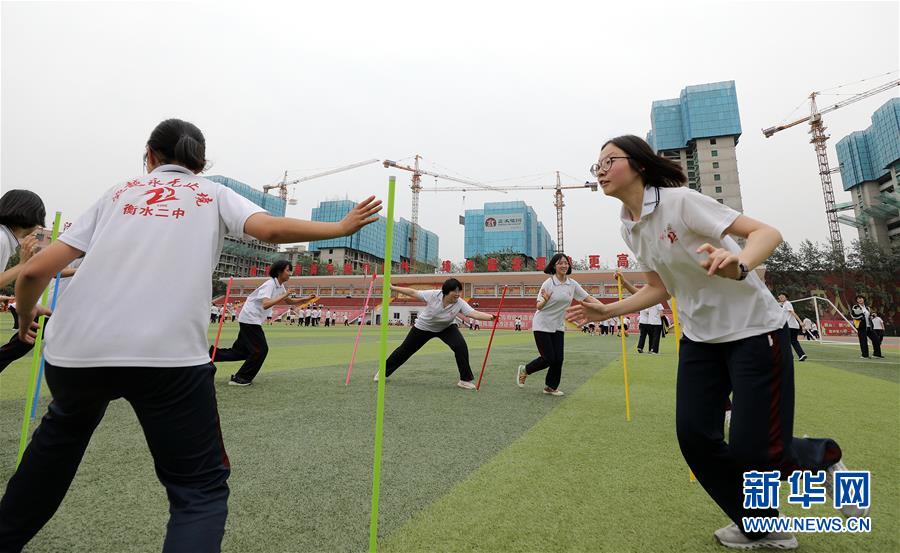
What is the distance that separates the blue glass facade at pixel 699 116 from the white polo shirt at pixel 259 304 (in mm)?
74900

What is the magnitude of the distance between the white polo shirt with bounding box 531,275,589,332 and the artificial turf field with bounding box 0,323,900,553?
110 centimetres

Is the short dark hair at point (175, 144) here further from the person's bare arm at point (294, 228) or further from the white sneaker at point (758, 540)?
the white sneaker at point (758, 540)

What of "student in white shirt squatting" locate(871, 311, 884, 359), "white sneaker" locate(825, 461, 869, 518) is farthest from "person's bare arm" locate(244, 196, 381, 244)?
"student in white shirt squatting" locate(871, 311, 884, 359)

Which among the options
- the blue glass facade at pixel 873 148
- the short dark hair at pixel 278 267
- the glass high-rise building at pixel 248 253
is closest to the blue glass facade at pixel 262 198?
the glass high-rise building at pixel 248 253

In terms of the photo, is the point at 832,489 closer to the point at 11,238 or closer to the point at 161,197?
the point at 161,197

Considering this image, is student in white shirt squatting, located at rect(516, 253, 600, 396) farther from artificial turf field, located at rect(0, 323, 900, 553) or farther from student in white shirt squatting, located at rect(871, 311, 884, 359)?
student in white shirt squatting, located at rect(871, 311, 884, 359)

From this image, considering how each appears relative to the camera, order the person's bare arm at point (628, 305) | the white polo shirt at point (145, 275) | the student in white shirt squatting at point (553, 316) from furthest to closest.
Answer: the student in white shirt squatting at point (553, 316)
the person's bare arm at point (628, 305)
the white polo shirt at point (145, 275)

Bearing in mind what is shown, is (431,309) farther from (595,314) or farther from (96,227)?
(96,227)

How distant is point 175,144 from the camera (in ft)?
5.84

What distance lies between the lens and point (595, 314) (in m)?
2.77

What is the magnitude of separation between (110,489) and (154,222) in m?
2.11

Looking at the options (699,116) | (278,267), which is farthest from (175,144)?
(699,116)

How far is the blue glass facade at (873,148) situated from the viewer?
62812 millimetres

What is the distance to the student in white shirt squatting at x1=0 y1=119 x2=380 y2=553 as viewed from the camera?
144cm
